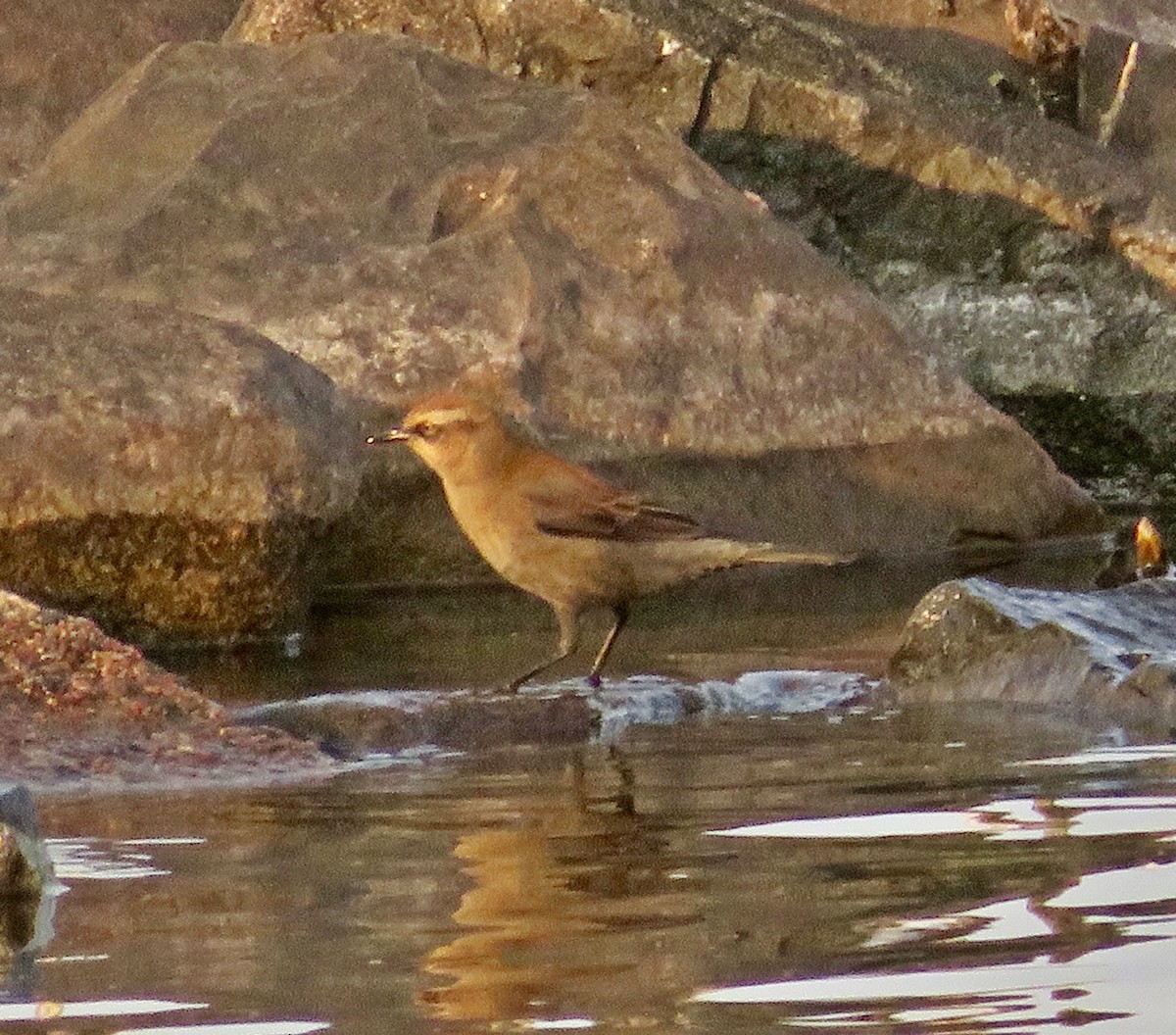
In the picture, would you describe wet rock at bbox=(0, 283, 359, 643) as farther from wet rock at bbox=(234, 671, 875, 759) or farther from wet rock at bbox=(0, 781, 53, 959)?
wet rock at bbox=(0, 781, 53, 959)

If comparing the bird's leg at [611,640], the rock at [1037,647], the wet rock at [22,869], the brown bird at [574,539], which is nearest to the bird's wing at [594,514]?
the brown bird at [574,539]

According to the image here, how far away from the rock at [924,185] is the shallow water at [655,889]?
5296mm

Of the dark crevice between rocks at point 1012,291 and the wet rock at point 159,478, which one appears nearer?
the wet rock at point 159,478

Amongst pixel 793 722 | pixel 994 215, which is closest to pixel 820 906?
pixel 793 722

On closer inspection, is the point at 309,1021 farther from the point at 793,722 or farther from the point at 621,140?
the point at 621,140

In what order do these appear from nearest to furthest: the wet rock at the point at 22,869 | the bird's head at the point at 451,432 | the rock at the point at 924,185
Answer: the wet rock at the point at 22,869 → the bird's head at the point at 451,432 → the rock at the point at 924,185

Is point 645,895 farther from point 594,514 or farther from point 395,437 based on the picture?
point 395,437

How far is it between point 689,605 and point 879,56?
154 inches

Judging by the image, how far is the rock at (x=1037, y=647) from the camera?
21.0ft

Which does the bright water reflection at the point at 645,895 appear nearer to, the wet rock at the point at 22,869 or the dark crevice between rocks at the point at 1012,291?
the wet rock at the point at 22,869

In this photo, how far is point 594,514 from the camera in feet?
25.1

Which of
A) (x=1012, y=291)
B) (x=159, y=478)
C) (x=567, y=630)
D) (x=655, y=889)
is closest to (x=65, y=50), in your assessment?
(x=1012, y=291)

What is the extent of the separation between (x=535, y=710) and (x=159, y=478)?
206 centimetres

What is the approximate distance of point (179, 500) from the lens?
8156 mm
